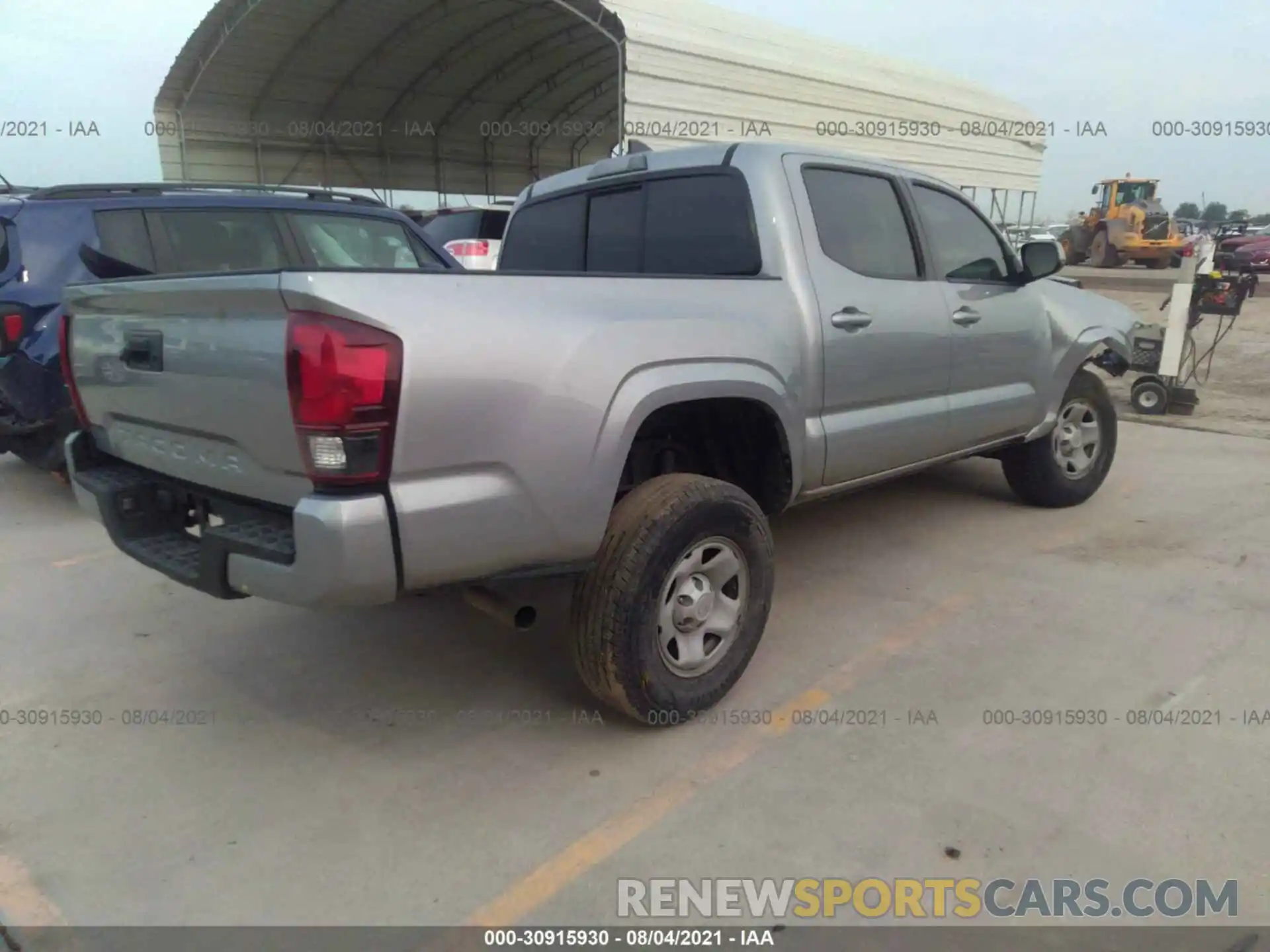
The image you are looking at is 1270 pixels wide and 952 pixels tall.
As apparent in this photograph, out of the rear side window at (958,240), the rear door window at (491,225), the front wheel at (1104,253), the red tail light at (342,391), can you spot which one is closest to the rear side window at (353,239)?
the rear side window at (958,240)

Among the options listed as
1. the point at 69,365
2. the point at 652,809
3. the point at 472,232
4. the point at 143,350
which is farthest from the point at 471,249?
the point at 652,809

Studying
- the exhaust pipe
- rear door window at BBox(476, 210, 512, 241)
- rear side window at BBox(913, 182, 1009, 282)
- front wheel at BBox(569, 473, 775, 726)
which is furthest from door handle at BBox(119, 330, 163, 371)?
rear door window at BBox(476, 210, 512, 241)

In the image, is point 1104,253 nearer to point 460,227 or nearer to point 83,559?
point 460,227

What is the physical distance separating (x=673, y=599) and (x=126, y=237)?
13.8 feet

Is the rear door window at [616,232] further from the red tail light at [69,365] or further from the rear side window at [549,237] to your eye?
the red tail light at [69,365]

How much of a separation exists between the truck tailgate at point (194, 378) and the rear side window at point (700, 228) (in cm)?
174

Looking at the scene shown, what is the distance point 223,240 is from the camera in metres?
5.42

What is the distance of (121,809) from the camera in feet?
8.54

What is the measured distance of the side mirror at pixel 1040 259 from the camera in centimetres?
436

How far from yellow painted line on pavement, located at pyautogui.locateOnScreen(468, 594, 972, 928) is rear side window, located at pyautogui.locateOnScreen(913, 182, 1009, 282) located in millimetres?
1829

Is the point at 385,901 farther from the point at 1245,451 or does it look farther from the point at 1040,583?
the point at 1245,451
